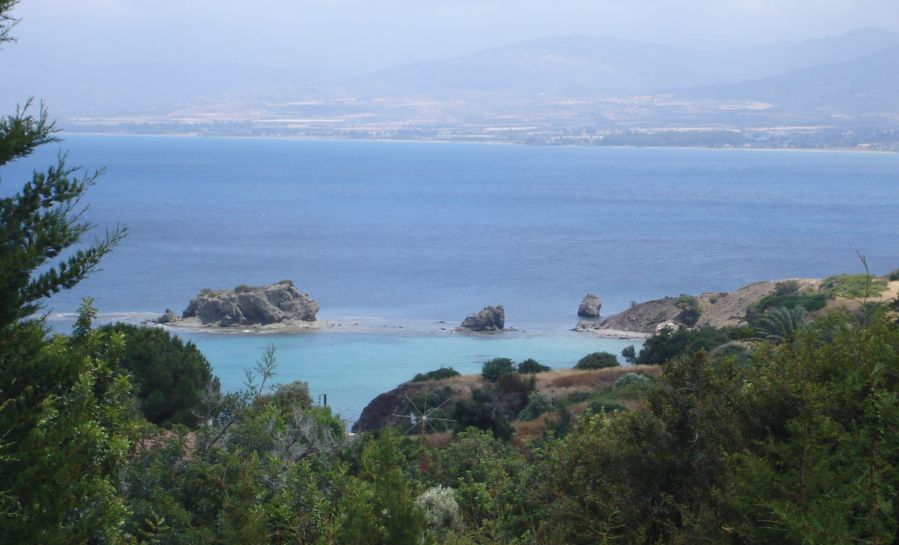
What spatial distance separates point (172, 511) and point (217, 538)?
2.89 feet

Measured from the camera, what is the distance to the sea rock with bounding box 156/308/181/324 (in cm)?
4984

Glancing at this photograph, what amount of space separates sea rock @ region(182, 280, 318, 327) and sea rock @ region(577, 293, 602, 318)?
14.5 m

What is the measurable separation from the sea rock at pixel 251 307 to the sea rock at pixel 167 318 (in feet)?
3.43

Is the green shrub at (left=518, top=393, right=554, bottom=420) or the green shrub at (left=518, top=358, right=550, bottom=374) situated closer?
the green shrub at (left=518, top=393, right=554, bottom=420)

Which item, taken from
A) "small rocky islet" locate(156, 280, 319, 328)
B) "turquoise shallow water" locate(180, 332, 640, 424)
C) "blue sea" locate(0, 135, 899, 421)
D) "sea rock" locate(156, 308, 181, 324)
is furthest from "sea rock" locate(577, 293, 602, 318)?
"sea rock" locate(156, 308, 181, 324)

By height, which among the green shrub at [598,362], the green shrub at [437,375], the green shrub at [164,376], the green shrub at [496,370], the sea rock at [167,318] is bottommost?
the sea rock at [167,318]

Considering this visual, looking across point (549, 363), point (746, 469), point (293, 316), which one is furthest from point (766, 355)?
point (293, 316)

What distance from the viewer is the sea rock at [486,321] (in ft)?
166

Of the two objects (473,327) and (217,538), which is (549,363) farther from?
(217,538)

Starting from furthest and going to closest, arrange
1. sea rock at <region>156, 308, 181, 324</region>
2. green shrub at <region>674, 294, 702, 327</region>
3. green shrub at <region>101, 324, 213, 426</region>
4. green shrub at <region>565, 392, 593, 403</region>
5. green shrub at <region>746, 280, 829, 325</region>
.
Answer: sea rock at <region>156, 308, 181, 324</region> < green shrub at <region>674, 294, 702, 327</region> < green shrub at <region>746, 280, 829, 325</region> < green shrub at <region>565, 392, 593, 403</region> < green shrub at <region>101, 324, 213, 426</region>

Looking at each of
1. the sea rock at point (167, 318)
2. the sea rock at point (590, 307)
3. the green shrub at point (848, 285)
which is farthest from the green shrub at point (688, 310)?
the sea rock at point (167, 318)

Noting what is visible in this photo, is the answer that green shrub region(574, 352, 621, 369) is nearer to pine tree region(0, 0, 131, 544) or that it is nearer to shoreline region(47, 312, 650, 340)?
shoreline region(47, 312, 650, 340)

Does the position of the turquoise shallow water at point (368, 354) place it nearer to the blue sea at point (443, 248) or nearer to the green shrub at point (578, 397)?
the blue sea at point (443, 248)

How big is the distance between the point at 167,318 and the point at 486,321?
15952mm
